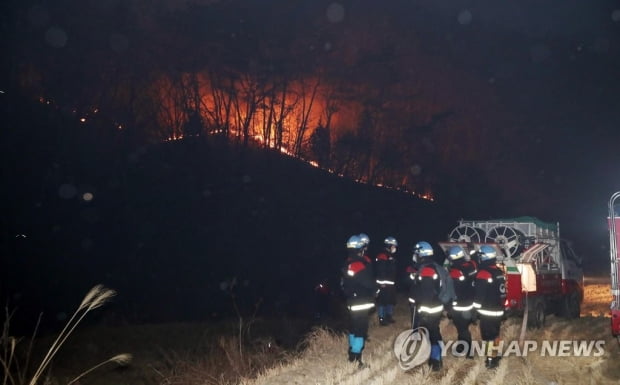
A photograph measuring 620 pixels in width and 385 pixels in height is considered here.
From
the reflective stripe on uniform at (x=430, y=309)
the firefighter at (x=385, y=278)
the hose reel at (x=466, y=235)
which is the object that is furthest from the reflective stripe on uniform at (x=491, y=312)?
the hose reel at (x=466, y=235)

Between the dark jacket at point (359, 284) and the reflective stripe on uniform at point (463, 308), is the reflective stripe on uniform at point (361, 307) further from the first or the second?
the reflective stripe on uniform at point (463, 308)

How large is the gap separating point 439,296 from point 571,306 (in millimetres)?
8426

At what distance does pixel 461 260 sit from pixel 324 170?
27.0m

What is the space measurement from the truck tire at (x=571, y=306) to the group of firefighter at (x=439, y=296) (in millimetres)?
6699

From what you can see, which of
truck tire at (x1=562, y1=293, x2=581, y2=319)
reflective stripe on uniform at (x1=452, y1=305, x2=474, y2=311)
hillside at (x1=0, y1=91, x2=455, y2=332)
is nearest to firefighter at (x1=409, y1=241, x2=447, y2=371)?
reflective stripe on uniform at (x1=452, y1=305, x2=474, y2=311)

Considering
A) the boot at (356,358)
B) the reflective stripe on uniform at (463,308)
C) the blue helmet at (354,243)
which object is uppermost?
the blue helmet at (354,243)

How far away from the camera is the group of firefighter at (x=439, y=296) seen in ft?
27.6

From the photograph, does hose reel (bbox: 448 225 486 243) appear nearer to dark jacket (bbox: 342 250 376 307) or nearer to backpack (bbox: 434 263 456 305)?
backpack (bbox: 434 263 456 305)

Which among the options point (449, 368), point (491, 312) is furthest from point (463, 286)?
point (449, 368)

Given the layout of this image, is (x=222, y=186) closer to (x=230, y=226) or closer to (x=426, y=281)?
(x=230, y=226)

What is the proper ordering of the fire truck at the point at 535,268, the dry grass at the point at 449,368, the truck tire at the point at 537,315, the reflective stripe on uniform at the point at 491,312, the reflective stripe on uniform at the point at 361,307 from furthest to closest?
the truck tire at the point at 537,315 → the fire truck at the point at 535,268 → the reflective stripe on uniform at the point at 491,312 → the reflective stripe on uniform at the point at 361,307 → the dry grass at the point at 449,368

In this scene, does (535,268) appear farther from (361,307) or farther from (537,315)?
(361,307)

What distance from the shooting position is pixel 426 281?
8.50m

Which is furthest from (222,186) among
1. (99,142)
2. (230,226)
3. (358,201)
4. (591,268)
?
(591,268)
